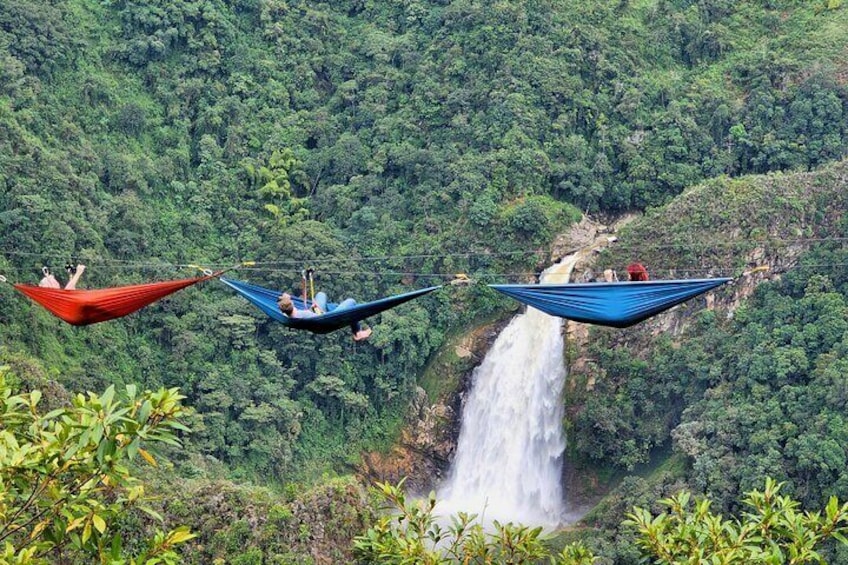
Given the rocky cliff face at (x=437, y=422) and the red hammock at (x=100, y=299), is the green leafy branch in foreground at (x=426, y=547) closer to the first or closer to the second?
the red hammock at (x=100, y=299)

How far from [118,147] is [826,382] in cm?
1279

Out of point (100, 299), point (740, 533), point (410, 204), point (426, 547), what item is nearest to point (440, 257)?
point (410, 204)

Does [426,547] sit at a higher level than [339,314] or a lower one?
lower

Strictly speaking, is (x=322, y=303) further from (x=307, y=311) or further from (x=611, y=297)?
(x=611, y=297)

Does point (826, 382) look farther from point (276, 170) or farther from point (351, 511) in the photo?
point (276, 170)

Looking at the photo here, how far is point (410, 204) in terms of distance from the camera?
957 inches

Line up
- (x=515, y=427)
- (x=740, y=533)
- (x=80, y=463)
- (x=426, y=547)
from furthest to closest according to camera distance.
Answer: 1. (x=515, y=427)
2. (x=426, y=547)
3. (x=740, y=533)
4. (x=80, y=463)

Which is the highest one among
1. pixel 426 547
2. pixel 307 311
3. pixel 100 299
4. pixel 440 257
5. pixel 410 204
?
pixel 100 299

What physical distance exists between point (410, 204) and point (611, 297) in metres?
15.1

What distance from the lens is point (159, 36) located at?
2505 centimetres

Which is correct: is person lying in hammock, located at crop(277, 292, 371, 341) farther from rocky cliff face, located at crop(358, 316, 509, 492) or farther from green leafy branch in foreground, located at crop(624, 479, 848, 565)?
rocky cliff face, located at crop(358, 316, 509, 492)

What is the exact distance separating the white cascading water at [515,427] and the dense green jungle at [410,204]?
0.56 metres

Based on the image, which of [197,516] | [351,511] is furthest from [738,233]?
[197,516]

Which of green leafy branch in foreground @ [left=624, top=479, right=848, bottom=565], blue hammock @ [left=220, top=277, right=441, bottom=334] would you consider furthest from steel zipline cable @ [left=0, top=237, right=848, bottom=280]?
green leafy branch in foreground @ [left=624, top=479, right=848, bottom=565]
